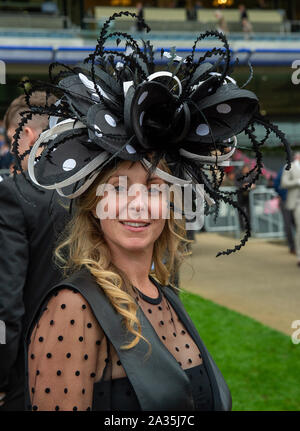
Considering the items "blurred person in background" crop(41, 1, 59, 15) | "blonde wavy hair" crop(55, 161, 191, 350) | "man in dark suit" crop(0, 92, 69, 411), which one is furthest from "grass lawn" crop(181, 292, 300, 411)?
"blurred person in background" crop(41, 1, 59, 15)

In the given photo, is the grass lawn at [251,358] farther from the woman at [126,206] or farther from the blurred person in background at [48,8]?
the blurred person in background at [48,8]

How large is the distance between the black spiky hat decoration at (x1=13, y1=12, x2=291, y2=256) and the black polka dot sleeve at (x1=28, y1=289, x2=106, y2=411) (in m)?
0.36

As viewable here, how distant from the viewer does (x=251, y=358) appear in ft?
16.5

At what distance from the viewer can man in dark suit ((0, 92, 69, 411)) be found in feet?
7.44

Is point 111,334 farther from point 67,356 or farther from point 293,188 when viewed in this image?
point 293,188

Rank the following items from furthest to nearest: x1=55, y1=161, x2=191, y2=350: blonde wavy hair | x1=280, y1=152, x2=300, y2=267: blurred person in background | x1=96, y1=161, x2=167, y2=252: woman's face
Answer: x1=280, y1=152, x2=300, y2=267: blurred person in background, x1=96, y1=161, x2=167, y2=252: woman's face, x1=55, y1=161, x2=191, y2=350: blonde wavy hair

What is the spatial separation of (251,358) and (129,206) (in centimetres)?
378

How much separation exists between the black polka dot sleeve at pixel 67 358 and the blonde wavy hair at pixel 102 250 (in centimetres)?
9

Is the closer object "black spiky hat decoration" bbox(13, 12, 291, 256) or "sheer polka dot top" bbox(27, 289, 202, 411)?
"sheer polka dot top" bbox(27, 289, 202, 411)

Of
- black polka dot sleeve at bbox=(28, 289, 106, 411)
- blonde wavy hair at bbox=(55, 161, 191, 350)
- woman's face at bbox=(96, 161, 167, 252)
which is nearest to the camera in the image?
black polka dot sleeve at bbox=(28, 289, 106, 411)

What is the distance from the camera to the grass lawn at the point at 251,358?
166 inches

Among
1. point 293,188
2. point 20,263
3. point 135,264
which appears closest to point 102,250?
point 135,264

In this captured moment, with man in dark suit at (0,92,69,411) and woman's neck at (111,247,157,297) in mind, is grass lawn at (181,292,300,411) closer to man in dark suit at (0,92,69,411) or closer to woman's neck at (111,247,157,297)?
man in dark suit at (0,92,69,411)
